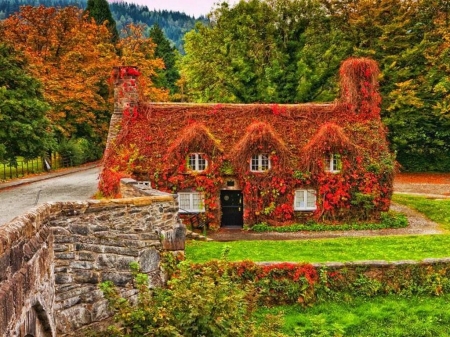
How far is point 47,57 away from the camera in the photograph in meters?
34.8

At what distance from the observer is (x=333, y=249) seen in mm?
15727

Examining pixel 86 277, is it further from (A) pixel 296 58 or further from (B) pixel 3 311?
(A) pixel 296 58

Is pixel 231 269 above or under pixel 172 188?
under

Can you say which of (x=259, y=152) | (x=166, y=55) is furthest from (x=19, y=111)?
(x=166, y=55)

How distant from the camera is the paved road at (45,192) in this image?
51.7ft

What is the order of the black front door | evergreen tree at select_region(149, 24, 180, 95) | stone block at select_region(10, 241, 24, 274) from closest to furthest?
stone block at select_region(10, 241, 24, 274) < the black front door < evergreen tree at select_region(149, 24, 180, 95)

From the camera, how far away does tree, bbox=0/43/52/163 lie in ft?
76.6

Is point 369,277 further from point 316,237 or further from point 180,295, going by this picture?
point 180,295

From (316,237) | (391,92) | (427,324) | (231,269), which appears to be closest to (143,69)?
(391,92)

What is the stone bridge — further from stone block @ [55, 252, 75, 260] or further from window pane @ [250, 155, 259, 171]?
window pane @ [250, 155, 259, 171]

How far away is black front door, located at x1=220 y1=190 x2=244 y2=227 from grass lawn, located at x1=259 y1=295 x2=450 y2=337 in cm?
834

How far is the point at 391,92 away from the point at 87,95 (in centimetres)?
2132

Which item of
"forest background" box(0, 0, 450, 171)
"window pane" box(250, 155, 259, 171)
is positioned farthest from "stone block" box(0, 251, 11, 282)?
"forest background" box(0, 0, 450, 171)

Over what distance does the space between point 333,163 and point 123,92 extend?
1016 cm
